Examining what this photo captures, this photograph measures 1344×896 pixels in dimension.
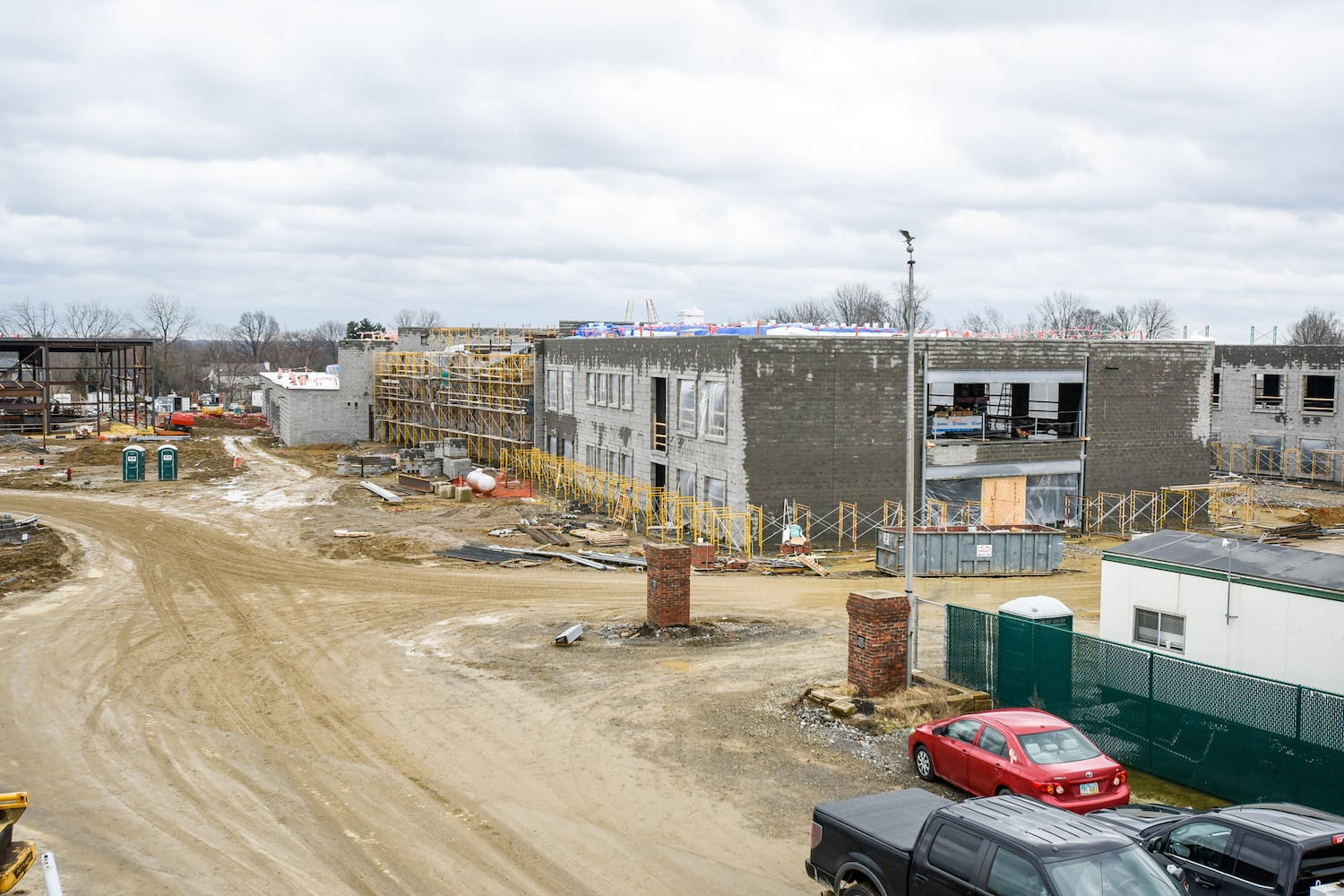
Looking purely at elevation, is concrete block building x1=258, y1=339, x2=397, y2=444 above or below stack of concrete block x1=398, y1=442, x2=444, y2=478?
above

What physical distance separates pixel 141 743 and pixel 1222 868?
15.2m

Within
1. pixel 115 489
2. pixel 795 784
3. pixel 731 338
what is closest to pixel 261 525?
pixel 115 489

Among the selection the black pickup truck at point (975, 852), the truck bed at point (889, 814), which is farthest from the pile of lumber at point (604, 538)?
the black pickup truck at point (975, 852)

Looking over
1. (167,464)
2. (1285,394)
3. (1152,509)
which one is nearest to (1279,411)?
(1285,394)

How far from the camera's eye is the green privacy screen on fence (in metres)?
13.1

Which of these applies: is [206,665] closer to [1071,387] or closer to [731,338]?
[731,338]

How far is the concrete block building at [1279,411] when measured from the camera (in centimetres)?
5819

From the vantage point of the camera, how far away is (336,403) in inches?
2864

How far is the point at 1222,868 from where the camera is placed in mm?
9805

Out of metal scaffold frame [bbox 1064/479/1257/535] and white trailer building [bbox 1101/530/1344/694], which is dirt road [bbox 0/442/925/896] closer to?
white trailer building [bbox 1101/530/1344/694]

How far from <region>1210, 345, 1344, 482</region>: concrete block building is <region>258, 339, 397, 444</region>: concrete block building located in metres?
54.3

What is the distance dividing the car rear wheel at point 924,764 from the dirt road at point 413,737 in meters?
0.31

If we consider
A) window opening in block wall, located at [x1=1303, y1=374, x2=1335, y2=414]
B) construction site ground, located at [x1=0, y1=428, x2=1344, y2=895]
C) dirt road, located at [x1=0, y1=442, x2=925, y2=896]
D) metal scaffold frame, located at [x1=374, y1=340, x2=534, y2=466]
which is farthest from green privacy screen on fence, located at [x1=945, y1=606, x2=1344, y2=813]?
window opening in block wall, located at [x1=1303, y1=374, x2=1335, y2=414]

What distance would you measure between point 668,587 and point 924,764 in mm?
9442
